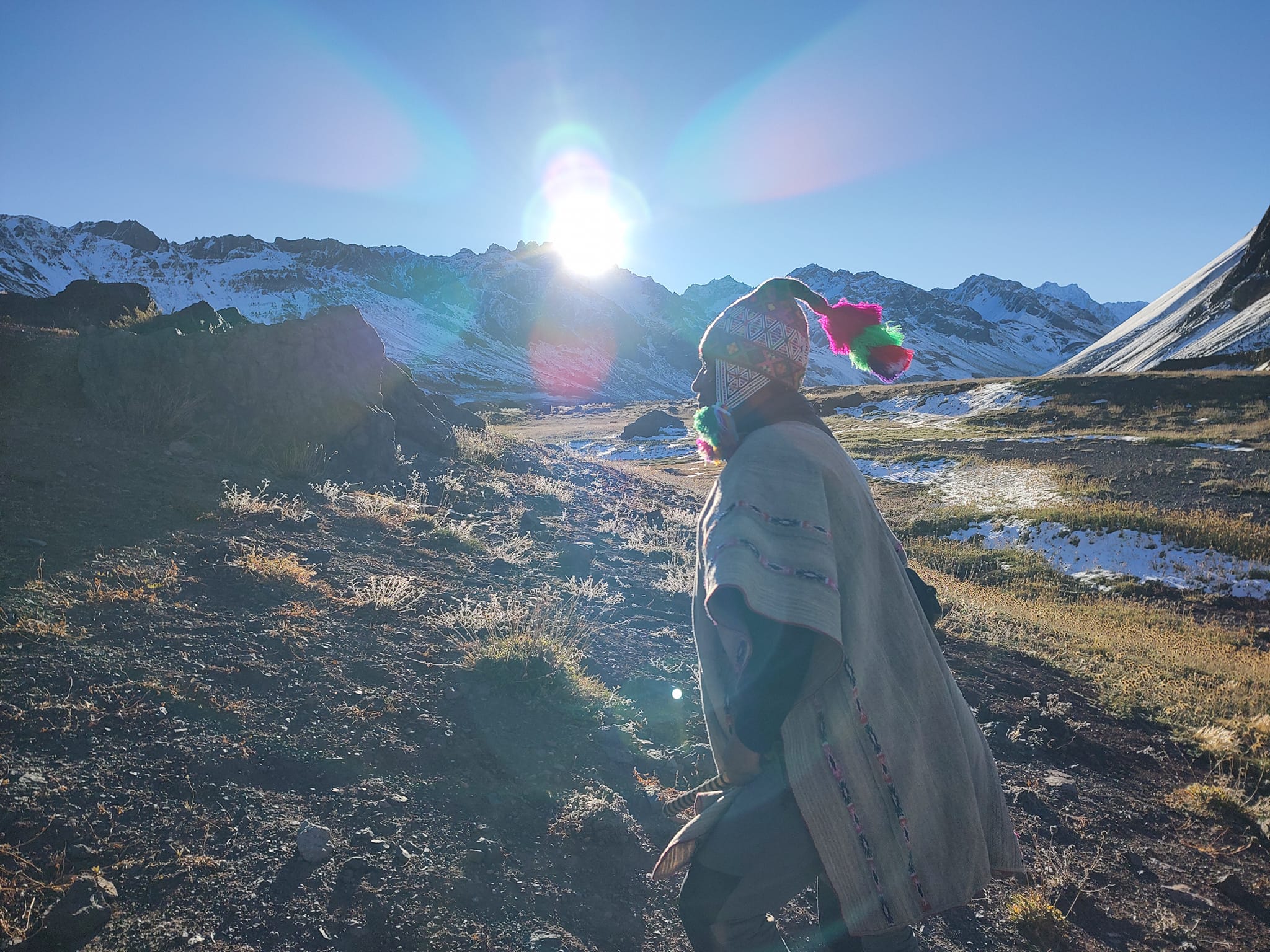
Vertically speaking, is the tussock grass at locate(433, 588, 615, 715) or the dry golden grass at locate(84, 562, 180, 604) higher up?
the dry golden grass at locate(84, 562, 180, 604)

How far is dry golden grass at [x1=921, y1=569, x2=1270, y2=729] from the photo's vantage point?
5797 mm

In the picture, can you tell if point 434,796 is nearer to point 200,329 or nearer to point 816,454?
point 816,454

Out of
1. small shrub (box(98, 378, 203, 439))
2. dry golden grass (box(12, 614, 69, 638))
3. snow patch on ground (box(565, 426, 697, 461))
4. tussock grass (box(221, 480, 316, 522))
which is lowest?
snow patch on ground (box(565, 426, 697, 461))

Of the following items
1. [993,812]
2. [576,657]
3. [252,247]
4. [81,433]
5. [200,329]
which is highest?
[252,247]

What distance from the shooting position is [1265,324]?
4941cm

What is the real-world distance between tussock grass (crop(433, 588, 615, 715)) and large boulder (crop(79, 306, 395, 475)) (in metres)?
4.87

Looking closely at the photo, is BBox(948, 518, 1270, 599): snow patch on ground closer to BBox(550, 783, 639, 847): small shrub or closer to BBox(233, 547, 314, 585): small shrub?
BBox(550, 783, 639, 847): small shrub

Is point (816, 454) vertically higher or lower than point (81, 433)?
higher

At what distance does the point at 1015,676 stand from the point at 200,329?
11911 mm

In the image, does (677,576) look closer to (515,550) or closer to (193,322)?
(515,550)

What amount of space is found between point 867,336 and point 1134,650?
7782 mm

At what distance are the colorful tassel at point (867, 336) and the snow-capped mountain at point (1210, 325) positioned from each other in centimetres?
6278

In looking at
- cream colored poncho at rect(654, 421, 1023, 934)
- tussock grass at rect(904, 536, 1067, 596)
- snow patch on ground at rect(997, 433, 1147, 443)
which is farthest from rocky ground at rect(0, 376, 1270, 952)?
snow patch on ground at rect(997, 433, 1147, 443)

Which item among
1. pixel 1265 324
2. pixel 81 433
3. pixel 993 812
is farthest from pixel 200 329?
pixel 1265 324
